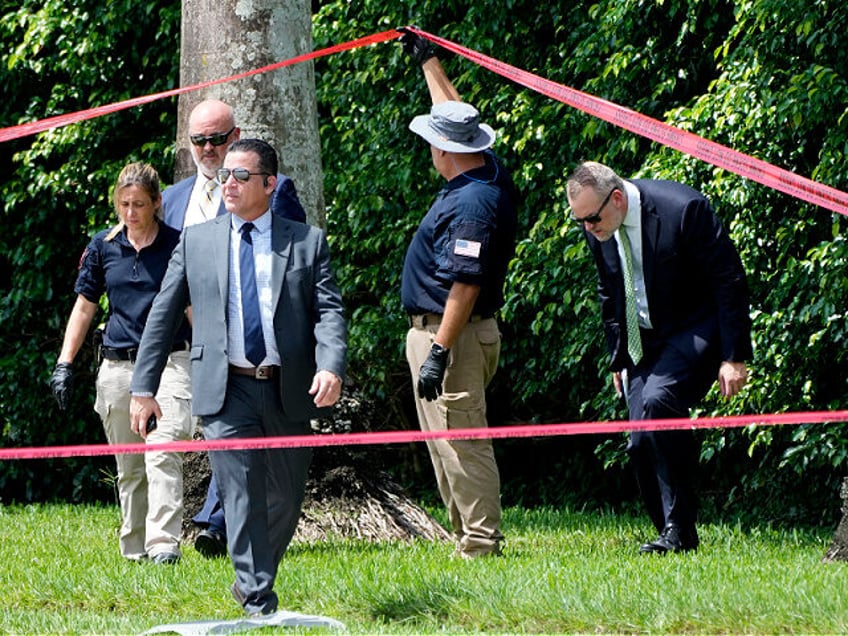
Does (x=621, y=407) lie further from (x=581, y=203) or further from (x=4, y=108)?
(x=4, y=108)

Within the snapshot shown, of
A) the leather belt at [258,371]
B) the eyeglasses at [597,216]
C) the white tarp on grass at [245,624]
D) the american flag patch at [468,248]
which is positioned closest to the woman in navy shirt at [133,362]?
the american flag patch at [468,248]

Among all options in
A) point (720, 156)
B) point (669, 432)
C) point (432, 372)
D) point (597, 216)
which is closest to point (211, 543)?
point (432, 372)

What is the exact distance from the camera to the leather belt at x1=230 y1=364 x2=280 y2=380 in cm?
603

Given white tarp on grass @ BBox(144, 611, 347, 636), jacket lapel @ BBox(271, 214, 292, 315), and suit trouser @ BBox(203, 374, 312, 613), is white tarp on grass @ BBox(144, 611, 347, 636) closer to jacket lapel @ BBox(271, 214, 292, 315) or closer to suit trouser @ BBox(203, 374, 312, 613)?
suit trouser @ BBox(203, 374, 312, 613)

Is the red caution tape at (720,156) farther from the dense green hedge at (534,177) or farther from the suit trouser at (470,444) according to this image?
the dense green hedge at (534,177)

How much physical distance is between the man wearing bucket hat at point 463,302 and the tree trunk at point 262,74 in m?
1.44

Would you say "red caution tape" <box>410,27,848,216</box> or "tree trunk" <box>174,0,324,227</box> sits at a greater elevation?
"tree trunk" <box>174,0,324,227</box>

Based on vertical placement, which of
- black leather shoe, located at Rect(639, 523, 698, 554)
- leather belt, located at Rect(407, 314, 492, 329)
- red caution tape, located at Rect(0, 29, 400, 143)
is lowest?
black leather shoe, located at Rect(639, 523, 698, 554)

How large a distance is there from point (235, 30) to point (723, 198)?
312 cm

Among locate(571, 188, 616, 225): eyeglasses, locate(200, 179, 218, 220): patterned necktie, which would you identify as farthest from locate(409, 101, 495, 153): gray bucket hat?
locate(200, 179, 218, 220): patterned necktie

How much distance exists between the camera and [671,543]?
24.3ft

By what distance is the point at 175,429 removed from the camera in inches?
315

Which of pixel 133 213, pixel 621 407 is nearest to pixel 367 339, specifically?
pixel 621 407

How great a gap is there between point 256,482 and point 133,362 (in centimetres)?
223
